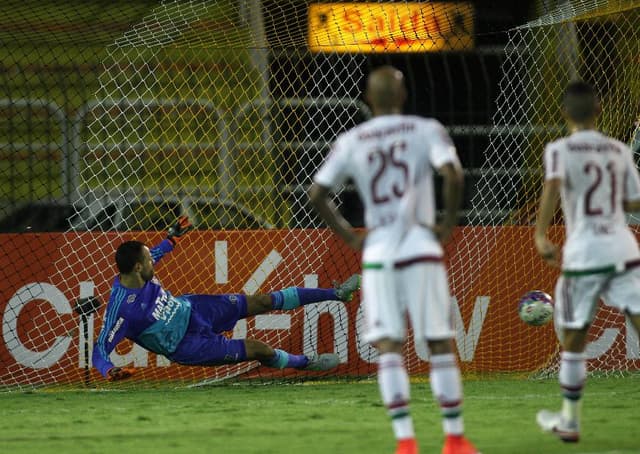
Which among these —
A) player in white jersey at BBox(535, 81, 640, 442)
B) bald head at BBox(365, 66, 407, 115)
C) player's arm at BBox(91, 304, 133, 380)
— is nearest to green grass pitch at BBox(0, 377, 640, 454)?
player's arm at BBox(91, 304, 133, 380)

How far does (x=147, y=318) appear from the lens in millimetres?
9719

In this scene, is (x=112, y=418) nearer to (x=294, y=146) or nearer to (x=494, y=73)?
(x=294, y=146)

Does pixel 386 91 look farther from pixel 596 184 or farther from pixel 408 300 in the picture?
pixel 596 184

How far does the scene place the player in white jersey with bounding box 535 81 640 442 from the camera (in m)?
6.43

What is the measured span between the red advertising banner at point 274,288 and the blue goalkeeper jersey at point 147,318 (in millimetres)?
855

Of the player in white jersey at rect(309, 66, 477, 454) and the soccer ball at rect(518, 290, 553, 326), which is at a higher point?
the player in white jersey at rect(309, 66, 477, 454)

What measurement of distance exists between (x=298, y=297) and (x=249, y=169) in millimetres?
2967

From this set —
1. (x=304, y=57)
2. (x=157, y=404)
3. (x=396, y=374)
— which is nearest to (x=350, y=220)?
(x=304, y=57)

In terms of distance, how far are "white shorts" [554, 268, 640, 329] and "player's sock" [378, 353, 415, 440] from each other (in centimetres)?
110

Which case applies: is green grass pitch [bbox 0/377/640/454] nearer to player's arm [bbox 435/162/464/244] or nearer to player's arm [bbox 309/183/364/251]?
player's arm [bbox 309/183/364/251]

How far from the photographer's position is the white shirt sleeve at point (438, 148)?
18.9ft

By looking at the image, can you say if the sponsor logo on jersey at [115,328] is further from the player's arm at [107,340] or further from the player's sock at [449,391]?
the player's sock at [449,391]

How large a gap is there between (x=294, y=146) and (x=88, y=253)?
131 inches

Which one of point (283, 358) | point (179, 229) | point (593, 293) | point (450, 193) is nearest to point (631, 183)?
point (593, 293)
